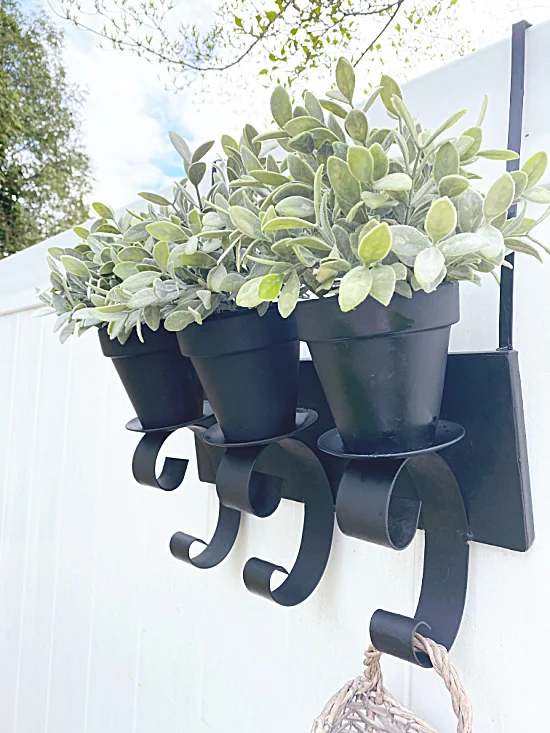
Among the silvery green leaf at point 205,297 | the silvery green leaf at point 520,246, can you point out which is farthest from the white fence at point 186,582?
the silvery green leaf at point 205,297

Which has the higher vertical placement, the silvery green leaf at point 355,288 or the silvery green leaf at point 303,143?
the silvery green leaf at point 303,143

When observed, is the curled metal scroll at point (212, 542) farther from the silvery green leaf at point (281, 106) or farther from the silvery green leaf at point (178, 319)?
the silvery green leaf at point (281, 106)

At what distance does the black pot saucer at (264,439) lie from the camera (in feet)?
1.36

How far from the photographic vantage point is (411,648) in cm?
35

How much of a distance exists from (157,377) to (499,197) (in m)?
0.34

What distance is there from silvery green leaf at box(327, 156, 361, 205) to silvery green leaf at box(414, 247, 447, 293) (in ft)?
0.21

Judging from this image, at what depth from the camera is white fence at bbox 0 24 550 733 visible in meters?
0.42

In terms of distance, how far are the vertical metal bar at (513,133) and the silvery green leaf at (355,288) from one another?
188mm

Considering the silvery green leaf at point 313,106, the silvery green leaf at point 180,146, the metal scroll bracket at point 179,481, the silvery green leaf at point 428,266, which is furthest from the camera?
the metal scroll bracket at point 179,481

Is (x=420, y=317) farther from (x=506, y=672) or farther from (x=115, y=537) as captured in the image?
(x=115, y=537)

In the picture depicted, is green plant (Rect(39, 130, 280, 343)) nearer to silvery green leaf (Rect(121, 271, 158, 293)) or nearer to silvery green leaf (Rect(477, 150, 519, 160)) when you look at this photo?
silvery green leaf (Rect(121, 271, 158, 293))

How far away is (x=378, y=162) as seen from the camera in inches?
11.3

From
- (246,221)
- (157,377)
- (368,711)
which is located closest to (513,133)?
(246,221)

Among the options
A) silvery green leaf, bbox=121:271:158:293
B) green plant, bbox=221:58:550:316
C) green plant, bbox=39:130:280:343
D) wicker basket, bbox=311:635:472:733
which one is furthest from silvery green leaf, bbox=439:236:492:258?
wicker basket, bbox=311:635:472:733
